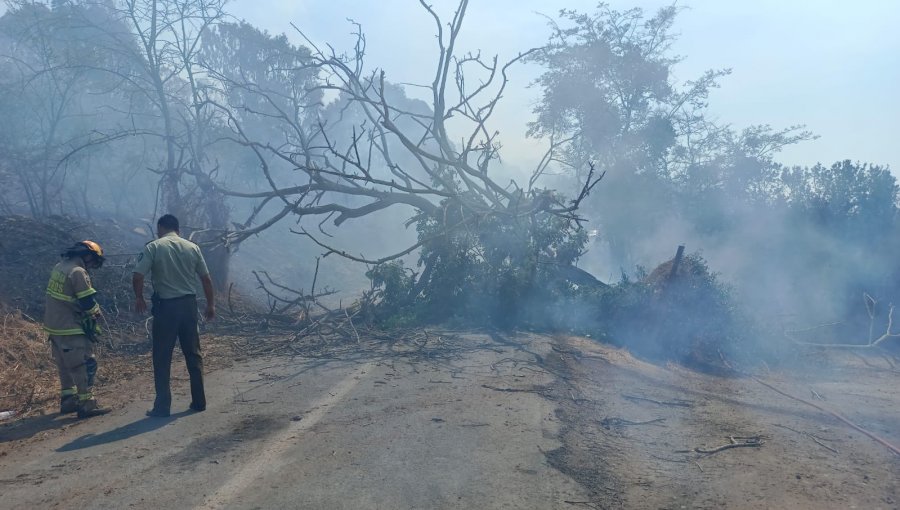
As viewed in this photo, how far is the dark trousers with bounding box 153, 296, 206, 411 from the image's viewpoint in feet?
19.7

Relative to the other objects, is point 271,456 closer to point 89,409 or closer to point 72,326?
point 89,409

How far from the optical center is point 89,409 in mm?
6105

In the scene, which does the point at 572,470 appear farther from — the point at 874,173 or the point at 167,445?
the point at 874,173

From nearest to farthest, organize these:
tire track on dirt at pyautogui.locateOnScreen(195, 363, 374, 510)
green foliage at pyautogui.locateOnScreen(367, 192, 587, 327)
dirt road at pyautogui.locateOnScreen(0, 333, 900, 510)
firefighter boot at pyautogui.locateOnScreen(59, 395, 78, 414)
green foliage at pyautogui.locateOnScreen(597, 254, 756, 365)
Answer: tire track on dirt at pyautogui.locateOnScreen(195, 363, 374, 510)
dirt road at pyautogui.locateOnScreen(0, 333, 900, 510)
firefighter boot at pyautogui.locateOnScreen(59, 395, 78, 414)
green foliage at pyautogui.locateOnScreen(597, 254, 756, 365)
green foliage at pyautogui.locateOnScreen(367, 192, 587, 327)

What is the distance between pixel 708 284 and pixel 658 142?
43.0 ft

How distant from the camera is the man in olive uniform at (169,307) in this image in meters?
6.00

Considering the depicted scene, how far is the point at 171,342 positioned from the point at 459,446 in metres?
3.03

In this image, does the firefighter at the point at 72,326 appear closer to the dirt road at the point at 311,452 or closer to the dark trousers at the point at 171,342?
the dirt road at the point at 311,452

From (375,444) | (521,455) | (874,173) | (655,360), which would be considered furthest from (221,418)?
(874,173)

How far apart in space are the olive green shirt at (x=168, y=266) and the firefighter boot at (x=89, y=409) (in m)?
1.29

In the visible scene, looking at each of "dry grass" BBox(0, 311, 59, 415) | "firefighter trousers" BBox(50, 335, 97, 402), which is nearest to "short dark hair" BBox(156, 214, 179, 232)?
"firefighter trousers" BBox(50, 335, 97, 402)

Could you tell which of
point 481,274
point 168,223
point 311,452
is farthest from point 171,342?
point 481,274

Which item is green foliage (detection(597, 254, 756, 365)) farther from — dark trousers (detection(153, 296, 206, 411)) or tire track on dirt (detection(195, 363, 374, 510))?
dark trousers (detection(153, 296, 206, 411))

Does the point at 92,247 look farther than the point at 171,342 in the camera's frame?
Yes
